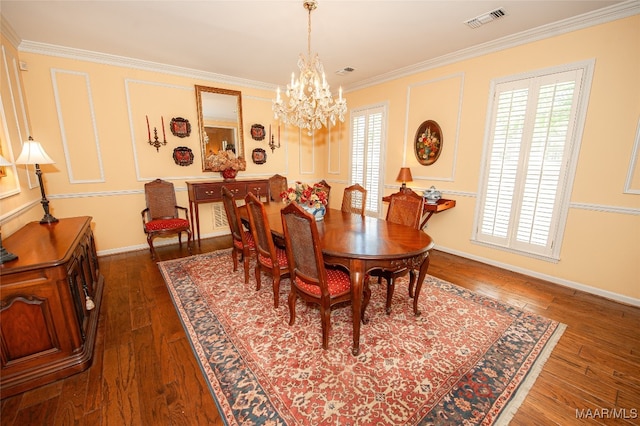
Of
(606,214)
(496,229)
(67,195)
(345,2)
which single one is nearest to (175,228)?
(67,195)

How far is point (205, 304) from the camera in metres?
2.58

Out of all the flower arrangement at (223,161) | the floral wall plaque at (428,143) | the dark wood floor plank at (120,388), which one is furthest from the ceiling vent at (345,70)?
the dark wood floor plank at (120,388)

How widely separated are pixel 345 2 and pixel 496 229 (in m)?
3.22

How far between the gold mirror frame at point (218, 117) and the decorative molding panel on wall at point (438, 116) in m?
2.99

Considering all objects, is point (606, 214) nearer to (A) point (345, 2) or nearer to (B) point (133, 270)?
(A) point (345, 2)

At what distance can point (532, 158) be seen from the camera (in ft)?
10.2

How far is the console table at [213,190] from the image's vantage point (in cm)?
411

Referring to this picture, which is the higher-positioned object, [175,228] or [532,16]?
[532,16]

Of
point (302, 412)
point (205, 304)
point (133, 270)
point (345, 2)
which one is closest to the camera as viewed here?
point (302, 412)

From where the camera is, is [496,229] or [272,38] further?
[496,229]

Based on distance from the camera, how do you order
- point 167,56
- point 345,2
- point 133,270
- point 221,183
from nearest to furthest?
point 345,2
point 133,270
point 167,56
point 221,183

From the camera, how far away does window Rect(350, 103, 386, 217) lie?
485 centimetres

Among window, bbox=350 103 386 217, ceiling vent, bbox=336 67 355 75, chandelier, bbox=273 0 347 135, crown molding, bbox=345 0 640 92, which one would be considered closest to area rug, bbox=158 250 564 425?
chandelier, bbox=273 0 347 135

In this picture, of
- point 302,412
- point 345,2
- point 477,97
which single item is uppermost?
point 345,2
